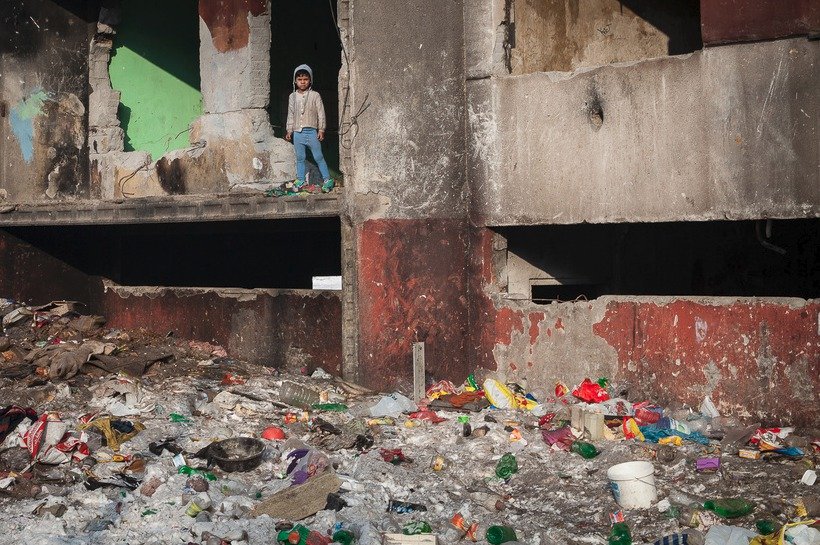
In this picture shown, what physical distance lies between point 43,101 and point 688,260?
787cm

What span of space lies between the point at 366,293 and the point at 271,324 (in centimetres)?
165

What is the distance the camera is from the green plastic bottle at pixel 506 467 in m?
7.22

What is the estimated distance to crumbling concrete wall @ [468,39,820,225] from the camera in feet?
25.0

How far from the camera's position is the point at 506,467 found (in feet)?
23.8

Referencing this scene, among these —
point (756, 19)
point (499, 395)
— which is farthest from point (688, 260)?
point (756, 19)

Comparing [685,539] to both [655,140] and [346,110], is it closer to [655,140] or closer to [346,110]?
[655,140]

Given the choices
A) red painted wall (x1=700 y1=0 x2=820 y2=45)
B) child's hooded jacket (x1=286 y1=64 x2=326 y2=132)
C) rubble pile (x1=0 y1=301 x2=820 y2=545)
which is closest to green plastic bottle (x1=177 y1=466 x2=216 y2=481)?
rubble pile (x1=0 y1=301 x2=820 y2=545)

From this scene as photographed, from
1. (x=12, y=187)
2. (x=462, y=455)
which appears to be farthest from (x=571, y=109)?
(x=12, y=187)

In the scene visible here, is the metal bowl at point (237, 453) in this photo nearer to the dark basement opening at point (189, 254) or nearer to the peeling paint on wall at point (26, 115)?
the dark basement opening at point (189, 254)

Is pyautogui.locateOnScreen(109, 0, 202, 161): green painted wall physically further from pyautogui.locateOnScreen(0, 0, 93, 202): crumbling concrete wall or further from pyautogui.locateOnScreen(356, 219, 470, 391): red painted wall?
pyautogui.locateOnScreen(356, 219, 470, 391): red painted wall

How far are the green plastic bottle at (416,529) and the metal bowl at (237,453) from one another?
59.7 inches

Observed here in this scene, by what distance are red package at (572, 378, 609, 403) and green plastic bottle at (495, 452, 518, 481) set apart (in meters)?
1.29

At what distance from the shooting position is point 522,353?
29.7ft

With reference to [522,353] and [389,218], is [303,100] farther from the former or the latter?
[522,353]
